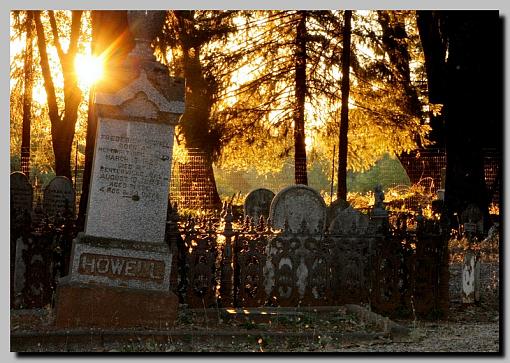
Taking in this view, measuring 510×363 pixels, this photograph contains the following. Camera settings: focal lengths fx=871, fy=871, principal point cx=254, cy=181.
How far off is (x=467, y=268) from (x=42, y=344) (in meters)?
5.70

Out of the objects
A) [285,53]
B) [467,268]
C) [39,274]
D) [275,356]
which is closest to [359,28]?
[285,53]

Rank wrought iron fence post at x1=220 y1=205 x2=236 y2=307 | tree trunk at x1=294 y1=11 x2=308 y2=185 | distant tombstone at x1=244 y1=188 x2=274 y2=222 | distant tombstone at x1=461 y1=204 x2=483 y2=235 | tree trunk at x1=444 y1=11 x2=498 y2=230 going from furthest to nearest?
tree trunk at x1=294 y1=11 x2=308 y2=185
distant tombstone at x1=244 y1=188 x2=274 y2=222
tree trunk at x1=444 y1=11 x2=498 y2=230
distant tombstone at x1=461 y1=204 x2=483 y2=235
wrought iron fence post at x1=220 y1=205 x2=236 y2=307

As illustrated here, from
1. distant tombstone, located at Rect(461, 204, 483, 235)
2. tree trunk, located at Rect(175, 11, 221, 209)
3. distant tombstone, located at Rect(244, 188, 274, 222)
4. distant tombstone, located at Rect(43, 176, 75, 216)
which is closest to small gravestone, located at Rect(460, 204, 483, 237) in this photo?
distant tombstone, located at Rect(461, 204, 483, 235)

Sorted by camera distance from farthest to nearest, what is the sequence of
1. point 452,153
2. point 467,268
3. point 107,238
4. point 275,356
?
point 452,153, point 467,268, point 107,238, point 275,356

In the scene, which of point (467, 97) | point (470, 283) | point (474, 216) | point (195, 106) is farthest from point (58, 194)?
point (467, 97)

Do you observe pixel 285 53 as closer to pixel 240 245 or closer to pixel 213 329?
pixel 240 245

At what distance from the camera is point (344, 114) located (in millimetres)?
21828

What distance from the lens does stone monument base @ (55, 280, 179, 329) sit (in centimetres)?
869

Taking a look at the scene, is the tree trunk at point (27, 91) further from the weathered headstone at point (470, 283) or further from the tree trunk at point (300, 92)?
the weathered headstone at point (470, 283)

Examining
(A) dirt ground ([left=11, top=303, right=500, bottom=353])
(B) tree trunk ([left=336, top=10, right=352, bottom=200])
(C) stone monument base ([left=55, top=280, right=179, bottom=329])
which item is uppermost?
(B) tree trunk ([left=336, top=10, right=352, bottom=200])

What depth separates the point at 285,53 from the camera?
76.8 ft

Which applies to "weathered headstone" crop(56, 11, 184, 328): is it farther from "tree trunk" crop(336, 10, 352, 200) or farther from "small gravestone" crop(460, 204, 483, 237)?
"tree trunk" crop(336, 10, 352, 200)

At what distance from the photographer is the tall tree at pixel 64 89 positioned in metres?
20.2

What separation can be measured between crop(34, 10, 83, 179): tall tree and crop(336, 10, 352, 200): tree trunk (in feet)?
21.4
